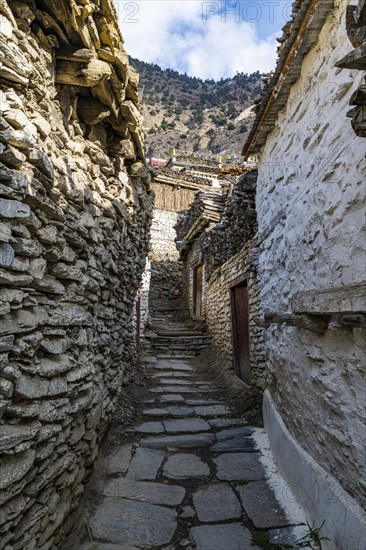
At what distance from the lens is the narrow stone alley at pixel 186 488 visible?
2.41m

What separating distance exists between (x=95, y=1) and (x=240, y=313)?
4.80m

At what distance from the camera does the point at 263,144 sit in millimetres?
4172

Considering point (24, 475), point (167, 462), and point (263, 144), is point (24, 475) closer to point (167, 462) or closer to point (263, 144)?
point (167, 462)

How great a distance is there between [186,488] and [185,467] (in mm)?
344

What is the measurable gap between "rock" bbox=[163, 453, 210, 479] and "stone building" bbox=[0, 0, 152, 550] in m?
0.79

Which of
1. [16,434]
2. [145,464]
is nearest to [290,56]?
[16,434]

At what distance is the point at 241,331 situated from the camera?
5879mm

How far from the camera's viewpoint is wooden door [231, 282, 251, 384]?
18.2 ft

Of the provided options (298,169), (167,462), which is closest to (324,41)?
(298,169)

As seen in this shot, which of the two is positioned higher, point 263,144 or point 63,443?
point 263,144

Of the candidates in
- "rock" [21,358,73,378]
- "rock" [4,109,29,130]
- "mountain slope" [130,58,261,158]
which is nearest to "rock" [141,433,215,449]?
"rock" [21,358,73,378]

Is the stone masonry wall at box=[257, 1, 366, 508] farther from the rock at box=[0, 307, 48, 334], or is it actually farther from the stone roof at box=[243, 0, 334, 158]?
the rock at box=[0, 307, 48, 334]

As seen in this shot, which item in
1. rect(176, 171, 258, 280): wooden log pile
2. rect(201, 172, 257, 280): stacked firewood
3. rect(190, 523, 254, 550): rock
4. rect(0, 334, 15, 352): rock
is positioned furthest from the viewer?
rect(176, 171, 258, 280): wooden log pile

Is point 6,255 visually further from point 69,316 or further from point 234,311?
point 234,311
